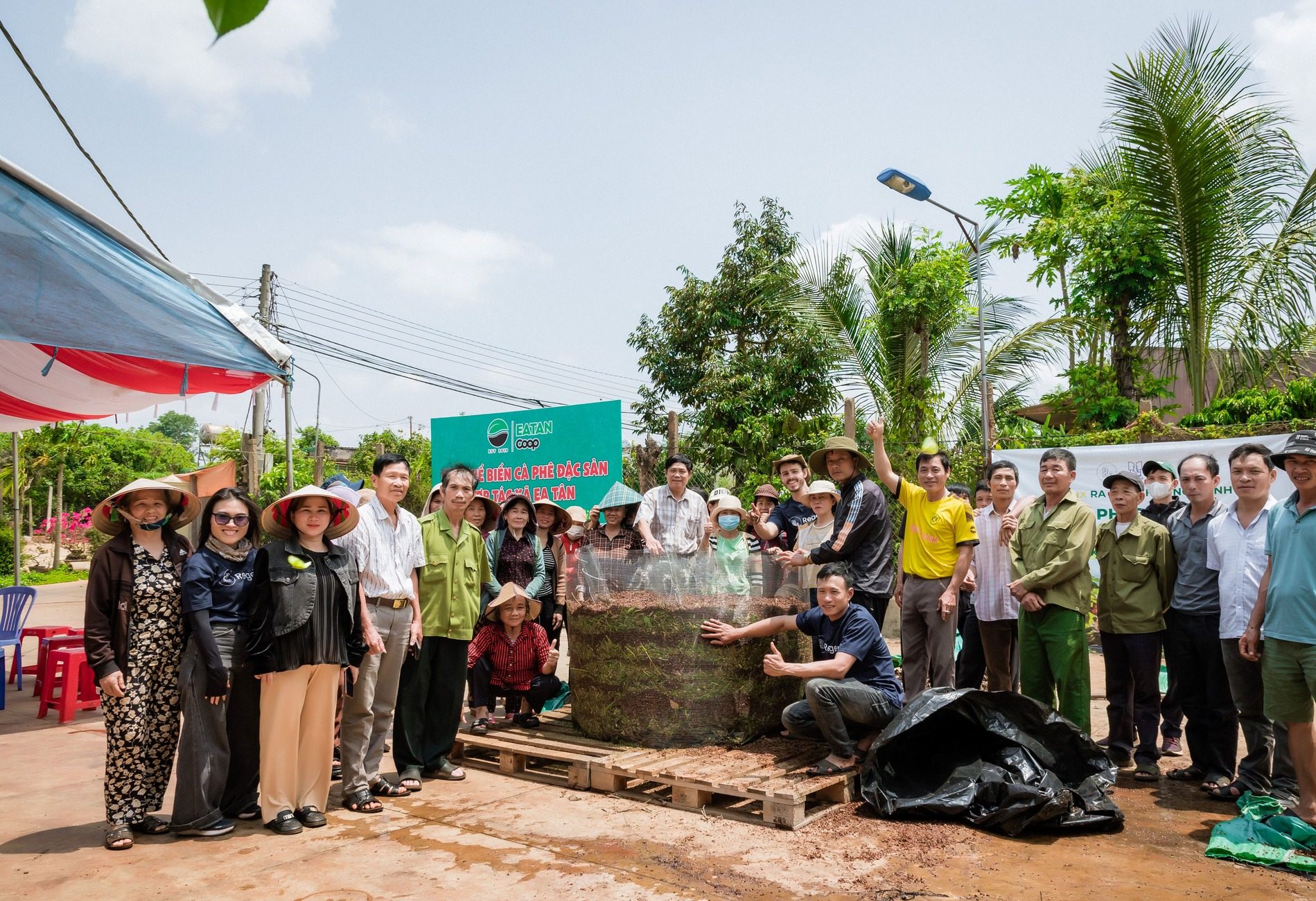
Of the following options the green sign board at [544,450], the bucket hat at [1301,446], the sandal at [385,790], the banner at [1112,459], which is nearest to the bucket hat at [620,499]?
the green sign board at [544,450]

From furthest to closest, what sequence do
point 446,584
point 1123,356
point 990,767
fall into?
1. point 1123,356
2. point 446,584
3. point 990,767

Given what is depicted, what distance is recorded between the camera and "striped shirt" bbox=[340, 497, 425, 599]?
4.75 m

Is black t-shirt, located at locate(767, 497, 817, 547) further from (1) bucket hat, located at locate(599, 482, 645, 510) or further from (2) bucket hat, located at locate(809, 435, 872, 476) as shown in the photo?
(1) bucket hat, located at locate(599, 482, 645, 510)

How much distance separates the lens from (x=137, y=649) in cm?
410

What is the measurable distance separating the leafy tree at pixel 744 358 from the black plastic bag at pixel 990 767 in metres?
7.25

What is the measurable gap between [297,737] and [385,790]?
73 centimetres

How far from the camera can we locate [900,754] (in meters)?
4.56

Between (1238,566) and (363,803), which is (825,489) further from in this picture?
(363,803)

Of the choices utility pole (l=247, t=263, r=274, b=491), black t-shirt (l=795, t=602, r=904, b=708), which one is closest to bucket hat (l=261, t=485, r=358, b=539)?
black t-shirt (l=795, t=602, r=904, b=708)

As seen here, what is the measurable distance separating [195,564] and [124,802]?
1.09 m

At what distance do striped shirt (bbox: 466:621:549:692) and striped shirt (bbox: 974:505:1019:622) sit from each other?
2.89 m

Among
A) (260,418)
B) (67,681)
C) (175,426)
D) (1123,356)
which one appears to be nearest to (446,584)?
(67,681)

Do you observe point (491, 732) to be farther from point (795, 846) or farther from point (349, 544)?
point (795, 846)

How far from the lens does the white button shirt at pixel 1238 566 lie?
15.0ft
